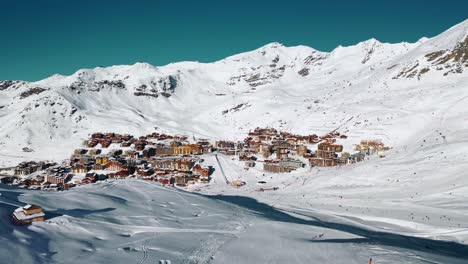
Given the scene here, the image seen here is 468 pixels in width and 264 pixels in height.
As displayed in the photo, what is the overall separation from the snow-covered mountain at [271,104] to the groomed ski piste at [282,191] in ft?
1.66

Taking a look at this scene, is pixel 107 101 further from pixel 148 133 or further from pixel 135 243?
pixel 135 243

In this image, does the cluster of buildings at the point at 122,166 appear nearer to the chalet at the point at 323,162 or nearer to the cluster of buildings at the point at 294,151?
the cluster of buildings at the point at 294,151

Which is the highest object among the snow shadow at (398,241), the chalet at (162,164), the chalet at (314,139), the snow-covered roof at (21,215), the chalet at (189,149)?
the chalet at (314,139)

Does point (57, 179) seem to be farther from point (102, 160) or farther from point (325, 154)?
point (325, 154)

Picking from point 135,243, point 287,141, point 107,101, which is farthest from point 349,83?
point 135,243

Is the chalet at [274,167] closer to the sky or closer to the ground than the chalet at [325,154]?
closer to the ground

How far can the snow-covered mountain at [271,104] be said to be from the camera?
210 ft

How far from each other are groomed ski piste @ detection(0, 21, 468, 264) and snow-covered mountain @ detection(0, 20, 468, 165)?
1.66 feet

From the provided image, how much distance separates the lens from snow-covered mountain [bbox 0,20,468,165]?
6397 cm

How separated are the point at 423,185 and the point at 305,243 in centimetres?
2105

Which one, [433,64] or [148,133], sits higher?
[433,64]

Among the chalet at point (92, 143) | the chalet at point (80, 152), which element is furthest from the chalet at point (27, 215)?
the chalet at point (92, 143)

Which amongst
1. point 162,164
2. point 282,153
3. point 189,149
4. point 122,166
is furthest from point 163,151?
point 282,153

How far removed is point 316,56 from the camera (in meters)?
188
